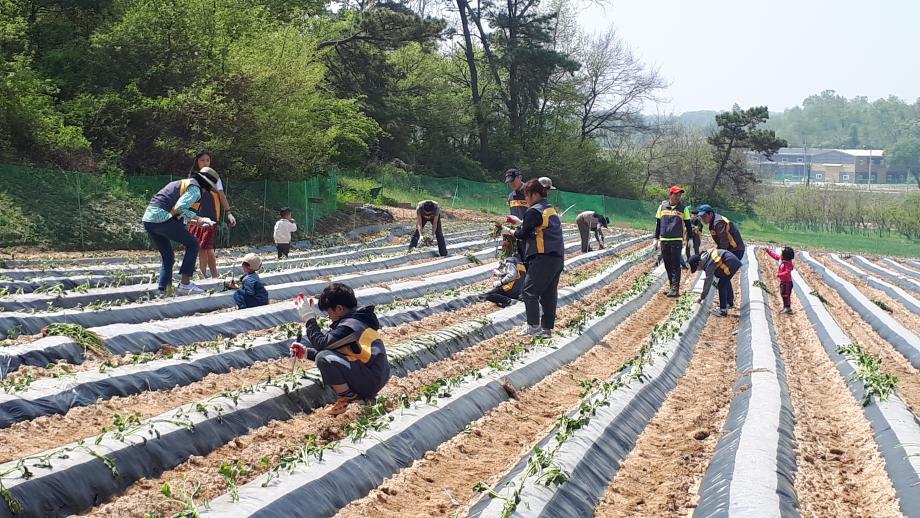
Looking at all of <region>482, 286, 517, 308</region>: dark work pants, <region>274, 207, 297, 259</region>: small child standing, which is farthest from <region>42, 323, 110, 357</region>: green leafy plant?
<region>274, 207, 297, 259</region>: small child standing

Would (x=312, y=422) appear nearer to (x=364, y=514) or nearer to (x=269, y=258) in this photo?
(x=364, y=514)

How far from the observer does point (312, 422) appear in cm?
580

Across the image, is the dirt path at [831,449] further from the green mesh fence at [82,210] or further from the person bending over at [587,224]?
the green mesh fence at [82,210]

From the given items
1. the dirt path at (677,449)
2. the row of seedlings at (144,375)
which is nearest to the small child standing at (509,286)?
the dirt path at (677,449)

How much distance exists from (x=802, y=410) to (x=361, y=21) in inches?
1217

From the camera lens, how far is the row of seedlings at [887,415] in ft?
17.1

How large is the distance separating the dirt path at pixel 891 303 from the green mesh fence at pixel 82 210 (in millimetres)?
13085

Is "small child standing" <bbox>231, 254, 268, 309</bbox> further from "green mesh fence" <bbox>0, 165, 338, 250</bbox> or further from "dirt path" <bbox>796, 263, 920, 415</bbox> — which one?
"green mesh fence" <bbox>0, 165, 338, 250</bbox>

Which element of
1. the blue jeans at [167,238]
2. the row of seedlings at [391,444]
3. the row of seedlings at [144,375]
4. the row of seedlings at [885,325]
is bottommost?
the row of seedlings at [885,325]

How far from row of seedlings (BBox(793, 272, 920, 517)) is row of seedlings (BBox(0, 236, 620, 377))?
5210 mm

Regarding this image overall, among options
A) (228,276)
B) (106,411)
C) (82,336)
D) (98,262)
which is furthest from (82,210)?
(106,411)

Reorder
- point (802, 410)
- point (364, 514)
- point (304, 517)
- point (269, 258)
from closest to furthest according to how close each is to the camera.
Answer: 1. point (304, 517)
2. point (364, 514)
3. point (802, 410)
4. point (269, 258)

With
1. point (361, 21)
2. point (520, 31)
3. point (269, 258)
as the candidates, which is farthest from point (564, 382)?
point (520, 31)

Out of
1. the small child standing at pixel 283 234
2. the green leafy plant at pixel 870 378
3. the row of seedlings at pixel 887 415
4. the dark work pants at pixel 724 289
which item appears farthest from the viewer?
the small child standing at pixel 283 234
